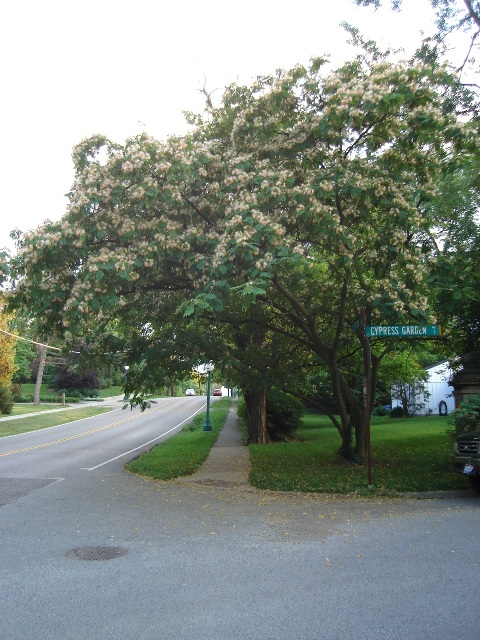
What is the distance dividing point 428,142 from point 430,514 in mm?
6457

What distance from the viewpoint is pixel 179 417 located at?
41750 millimetres

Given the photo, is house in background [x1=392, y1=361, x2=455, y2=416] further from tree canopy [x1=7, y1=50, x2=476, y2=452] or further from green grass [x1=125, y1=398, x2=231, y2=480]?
tree canopy [x1=7, y1=50, x2=476, y2=452]

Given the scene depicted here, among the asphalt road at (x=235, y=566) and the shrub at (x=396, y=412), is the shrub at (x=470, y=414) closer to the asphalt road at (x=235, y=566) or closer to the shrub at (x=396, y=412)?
the asphalt road at (x=235, y=566)

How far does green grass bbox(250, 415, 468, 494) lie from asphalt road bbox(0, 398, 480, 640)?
84cm

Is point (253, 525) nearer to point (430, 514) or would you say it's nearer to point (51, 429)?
point (430, 514)

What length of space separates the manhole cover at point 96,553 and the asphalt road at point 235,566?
0.08ft

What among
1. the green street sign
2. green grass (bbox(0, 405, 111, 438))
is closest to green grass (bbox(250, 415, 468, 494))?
the green street sign

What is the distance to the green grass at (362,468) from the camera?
11242 mm

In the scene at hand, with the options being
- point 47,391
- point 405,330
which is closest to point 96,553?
point 405,330

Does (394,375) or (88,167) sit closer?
(88,167)

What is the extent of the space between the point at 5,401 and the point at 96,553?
34.8m

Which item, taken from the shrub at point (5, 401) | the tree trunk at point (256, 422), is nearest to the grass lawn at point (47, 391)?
the shrub at point (5, 401)

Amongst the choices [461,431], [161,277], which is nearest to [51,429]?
[161,277]

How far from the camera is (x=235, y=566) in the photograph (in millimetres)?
6141
